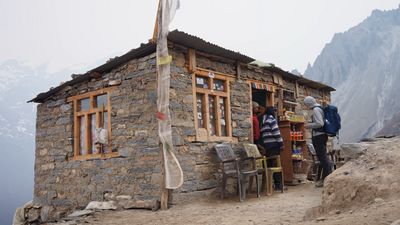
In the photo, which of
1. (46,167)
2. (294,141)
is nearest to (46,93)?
(46,167)

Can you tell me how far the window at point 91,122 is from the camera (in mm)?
7648

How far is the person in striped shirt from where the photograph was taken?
7.79 metres

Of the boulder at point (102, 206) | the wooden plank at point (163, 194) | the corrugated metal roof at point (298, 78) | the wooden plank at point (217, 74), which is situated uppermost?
the corrugated metal roof at point (298, 78)

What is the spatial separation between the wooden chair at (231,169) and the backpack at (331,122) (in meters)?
1.53

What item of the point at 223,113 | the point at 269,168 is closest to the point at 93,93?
the point at 223,113

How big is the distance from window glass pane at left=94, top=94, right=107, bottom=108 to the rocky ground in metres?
2.38

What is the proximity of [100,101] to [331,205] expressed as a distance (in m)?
5.52

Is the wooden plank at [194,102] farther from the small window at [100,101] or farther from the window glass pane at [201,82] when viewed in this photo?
the small window at [100,101]

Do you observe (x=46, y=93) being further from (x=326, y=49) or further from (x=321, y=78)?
(x=326, y=49)

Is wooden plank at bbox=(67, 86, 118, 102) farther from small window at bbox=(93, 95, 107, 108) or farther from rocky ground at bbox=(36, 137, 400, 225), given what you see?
rocky ground at bbox=(36, 137, 400, 225)

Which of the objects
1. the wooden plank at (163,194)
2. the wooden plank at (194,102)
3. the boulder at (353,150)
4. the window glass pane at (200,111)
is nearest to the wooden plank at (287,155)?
the window glass pane at (200,111)

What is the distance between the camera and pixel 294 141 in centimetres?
873

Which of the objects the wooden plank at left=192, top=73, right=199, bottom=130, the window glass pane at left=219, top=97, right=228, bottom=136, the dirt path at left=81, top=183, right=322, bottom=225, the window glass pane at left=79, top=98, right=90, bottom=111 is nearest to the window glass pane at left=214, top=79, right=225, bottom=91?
the window glass pane at left=219, top=97, right=228, bottom=136

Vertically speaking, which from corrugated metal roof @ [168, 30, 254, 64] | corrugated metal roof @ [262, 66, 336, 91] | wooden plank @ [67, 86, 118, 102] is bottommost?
wooden plank @ [67, 86, 118, 102]
